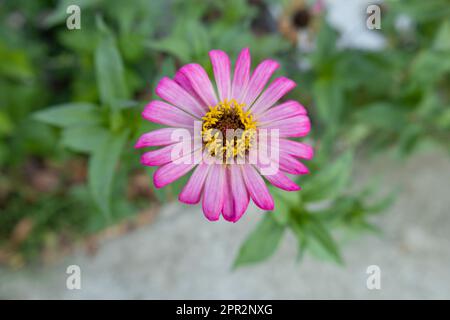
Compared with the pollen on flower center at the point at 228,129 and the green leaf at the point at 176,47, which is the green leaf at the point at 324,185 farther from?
the green leaf at the point at 176,47

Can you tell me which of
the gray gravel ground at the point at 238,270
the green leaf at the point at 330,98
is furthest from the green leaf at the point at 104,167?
the gray gravel ground at the point at 238,270

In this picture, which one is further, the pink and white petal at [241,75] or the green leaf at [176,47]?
the green leaf at [176,47]

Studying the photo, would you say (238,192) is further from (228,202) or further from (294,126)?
(294,126)

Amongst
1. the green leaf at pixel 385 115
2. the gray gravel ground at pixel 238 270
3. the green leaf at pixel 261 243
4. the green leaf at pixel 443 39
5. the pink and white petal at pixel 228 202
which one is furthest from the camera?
the gray gravel ground at pixel 238 270

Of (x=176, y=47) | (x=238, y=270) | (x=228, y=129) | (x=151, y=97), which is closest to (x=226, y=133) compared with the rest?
(x=228, y=129)

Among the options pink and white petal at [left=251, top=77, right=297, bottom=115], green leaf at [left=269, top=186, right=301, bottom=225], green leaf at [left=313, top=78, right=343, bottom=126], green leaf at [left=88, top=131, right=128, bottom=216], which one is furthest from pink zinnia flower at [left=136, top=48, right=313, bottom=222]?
green leaf at [left=313, top=78, right=343, bottom=126]

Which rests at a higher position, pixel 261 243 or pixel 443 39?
pixel 443 39
